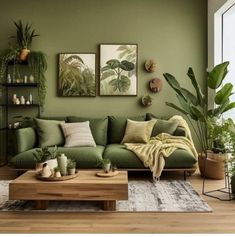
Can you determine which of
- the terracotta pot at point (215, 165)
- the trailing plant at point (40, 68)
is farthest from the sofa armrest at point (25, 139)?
the terracotta pot at point (215, 165)

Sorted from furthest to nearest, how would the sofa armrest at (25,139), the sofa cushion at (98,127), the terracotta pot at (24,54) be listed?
the terracotta pot at (24,54)
the sofa cushion at (98,127)
the sofa armrest at (25,139)

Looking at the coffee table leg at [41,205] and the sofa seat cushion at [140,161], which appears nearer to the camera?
the coffee table leg at [41,205]

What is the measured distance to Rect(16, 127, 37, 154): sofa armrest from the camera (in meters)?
4.09

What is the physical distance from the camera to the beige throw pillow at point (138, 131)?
4.48 metres

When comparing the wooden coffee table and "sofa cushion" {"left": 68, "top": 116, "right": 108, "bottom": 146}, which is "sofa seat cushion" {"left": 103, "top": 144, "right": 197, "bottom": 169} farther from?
the wooden coffee table

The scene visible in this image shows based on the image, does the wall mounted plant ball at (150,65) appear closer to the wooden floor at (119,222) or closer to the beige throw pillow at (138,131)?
the beige throw pillow at (138,131)

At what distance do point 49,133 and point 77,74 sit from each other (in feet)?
4.28

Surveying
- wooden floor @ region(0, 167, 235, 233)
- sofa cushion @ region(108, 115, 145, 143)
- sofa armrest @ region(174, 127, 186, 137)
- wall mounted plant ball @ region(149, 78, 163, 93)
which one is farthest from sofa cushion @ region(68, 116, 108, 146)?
wooden floor @ region(0, 167, 235, 233)

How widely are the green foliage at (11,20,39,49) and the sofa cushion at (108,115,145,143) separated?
198cm

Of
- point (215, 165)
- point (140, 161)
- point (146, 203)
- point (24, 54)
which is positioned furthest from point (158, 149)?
point (24, 54)

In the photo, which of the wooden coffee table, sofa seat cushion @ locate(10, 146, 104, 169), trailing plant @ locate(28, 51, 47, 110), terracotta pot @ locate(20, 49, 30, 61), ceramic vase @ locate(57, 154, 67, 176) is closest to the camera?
the wooden coffee table

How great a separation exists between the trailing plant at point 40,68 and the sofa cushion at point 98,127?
2.39ft

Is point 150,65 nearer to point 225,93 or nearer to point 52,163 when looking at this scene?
point 225,93

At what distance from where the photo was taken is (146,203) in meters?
3.09
